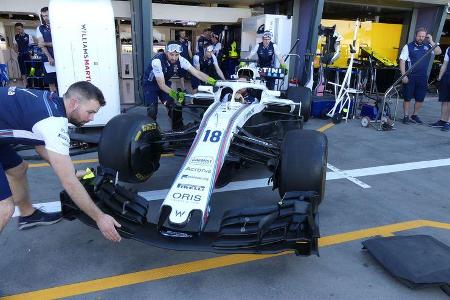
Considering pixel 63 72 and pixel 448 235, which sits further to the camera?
pixel 63 72

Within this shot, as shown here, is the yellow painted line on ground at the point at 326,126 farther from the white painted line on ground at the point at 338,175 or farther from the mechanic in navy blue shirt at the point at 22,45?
the mechanic in navy blue shirt at the point at 22,45

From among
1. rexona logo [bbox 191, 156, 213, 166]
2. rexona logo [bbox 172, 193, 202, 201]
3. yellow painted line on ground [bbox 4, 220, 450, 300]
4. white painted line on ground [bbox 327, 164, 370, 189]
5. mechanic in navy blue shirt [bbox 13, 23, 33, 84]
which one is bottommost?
yellow painted line on ground [bbox 4, 220, 450, 300]

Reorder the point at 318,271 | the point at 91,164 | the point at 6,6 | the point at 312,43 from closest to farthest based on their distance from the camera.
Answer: the point at 318,271 < the point at 91,164 < the point at 6,6 < the point at 312,43

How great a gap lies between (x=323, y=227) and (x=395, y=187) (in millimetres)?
1524

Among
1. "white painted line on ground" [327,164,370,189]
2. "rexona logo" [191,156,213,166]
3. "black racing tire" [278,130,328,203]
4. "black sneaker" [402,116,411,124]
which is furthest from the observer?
"black sneaker" [402,116,411,124]

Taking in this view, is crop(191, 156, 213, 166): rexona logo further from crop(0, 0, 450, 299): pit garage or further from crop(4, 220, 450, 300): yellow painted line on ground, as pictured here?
A: crop(4, 220, 450, 300): yellow painted line on ground

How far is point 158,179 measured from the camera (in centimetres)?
438

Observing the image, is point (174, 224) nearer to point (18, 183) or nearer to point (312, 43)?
point (18, 183)

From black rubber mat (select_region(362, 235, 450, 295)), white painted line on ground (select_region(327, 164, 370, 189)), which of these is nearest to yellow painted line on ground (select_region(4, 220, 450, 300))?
black rubber mat (select_region(362, 235, 450, 295))

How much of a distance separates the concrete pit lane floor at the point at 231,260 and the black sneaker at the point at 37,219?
0.05 meters

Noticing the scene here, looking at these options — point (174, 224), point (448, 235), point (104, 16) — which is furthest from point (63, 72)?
point (448, 235)

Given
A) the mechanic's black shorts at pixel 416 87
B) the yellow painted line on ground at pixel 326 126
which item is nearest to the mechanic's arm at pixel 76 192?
the yellow painted line on ground at pixel 326 126

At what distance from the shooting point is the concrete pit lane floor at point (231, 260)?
8.18ft

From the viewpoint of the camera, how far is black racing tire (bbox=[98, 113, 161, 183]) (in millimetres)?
3408
